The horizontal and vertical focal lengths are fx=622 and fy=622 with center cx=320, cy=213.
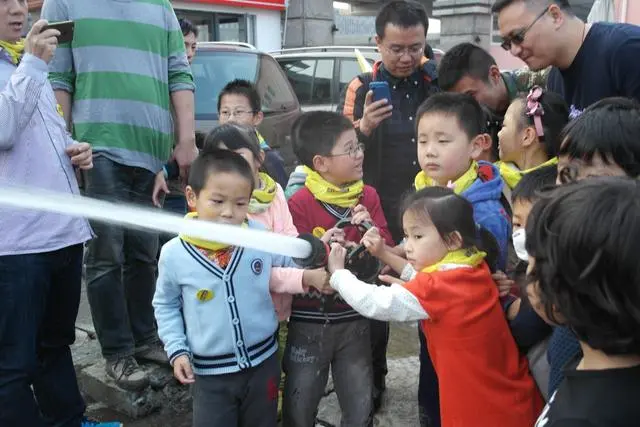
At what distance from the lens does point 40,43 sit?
2.38m

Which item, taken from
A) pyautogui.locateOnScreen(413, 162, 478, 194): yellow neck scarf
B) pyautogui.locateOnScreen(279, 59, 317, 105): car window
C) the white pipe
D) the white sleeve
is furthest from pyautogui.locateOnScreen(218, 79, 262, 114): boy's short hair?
pyautogui.locateOnScreen(279, 59, 317, 105): car window

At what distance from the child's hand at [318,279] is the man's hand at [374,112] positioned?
959 millimetres

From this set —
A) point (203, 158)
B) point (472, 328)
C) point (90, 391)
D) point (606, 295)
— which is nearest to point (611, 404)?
point (606, 295)

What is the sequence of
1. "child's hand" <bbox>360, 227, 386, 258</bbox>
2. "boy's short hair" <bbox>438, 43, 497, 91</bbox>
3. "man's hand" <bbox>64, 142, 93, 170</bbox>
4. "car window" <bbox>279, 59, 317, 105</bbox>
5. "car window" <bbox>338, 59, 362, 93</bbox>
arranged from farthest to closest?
"car window" <bbox>279, 59, 317, 105</bbox>
"car window" <bbox>338, 59, 362, 93</bbox>
"boy's short hair" <bbox>438, 43, 497, 91</bbox>
"man's hand" <bbox>64, 142, 93, 170</bbox>
"child's hand" <bbox>360, 227, 386, 258</bbox>

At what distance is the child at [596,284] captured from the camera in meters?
1.11

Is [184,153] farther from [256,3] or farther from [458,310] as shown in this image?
[256,3]

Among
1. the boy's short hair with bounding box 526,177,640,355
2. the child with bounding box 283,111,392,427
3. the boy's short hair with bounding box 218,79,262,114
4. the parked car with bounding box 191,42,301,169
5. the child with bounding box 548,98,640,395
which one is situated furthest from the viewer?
the parked car with bounding box 191,42,301,169

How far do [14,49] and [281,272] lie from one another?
140 centimetres

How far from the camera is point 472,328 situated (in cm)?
196

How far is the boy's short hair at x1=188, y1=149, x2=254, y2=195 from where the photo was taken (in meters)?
2.22

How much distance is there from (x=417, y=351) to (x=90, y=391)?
1.91 m

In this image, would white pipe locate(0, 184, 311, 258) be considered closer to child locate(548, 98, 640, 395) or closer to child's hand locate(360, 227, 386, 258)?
child's hand locate(360, 227, 386, 258)

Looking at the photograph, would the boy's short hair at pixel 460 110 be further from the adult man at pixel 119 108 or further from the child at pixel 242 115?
the adult man at pixel 119 108

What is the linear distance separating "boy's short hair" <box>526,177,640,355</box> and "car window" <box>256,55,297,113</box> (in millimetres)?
5432
